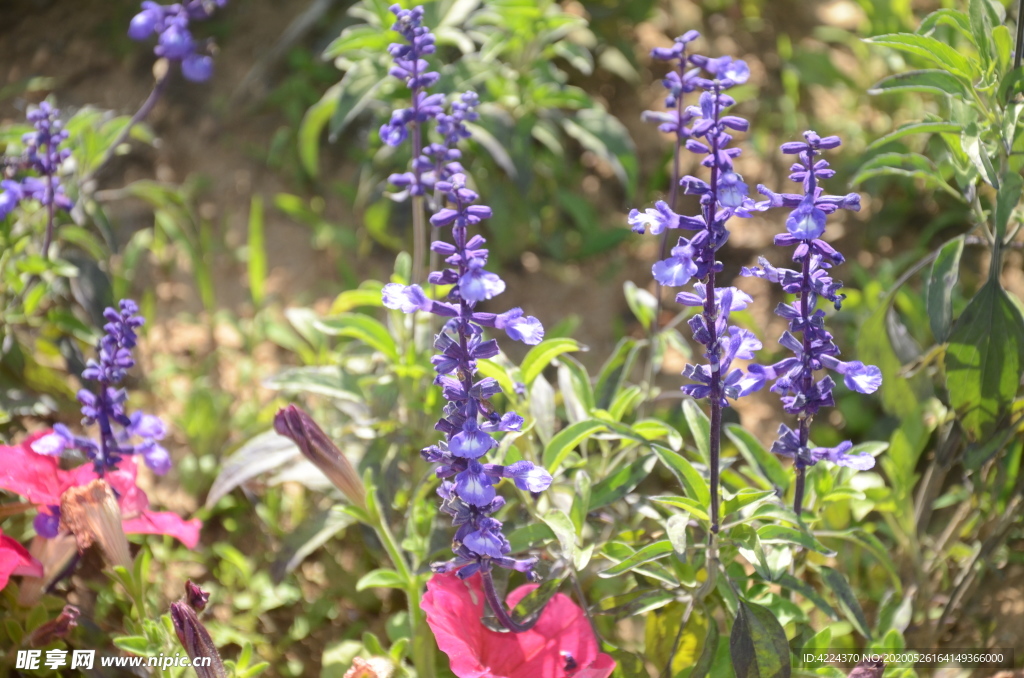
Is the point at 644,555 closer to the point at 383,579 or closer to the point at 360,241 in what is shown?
the point at 383,579

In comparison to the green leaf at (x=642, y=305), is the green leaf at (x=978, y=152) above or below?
above

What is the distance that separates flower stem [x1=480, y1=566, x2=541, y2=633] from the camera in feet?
5.68

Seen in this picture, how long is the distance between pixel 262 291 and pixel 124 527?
1291 millimetres

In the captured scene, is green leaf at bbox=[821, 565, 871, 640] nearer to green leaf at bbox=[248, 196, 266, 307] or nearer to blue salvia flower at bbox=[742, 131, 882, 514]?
blue salvia flower at bbox=[742, 131, 882, 514]

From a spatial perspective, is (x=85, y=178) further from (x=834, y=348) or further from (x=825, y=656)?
(x=825, y=656)

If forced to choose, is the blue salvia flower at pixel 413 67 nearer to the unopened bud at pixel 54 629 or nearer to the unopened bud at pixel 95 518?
the unopened bud at pixel 95 518

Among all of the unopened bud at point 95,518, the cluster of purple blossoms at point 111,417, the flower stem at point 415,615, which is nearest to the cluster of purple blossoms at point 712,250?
the flower stem at point 415,615

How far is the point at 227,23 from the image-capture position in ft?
13.0

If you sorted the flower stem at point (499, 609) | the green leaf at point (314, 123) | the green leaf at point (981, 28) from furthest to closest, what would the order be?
the green leaf at point (314, 123) < the green leaf at point (981, 28) < the flower stem at point (499, 609)

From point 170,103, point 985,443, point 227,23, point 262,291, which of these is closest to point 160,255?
point 262,291

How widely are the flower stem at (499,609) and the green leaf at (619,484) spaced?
12.0 inches

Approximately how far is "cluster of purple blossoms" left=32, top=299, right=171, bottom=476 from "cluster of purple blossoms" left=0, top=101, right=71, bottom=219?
21.0 inches

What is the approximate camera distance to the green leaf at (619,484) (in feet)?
6.72

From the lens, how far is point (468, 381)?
5.20 feet
